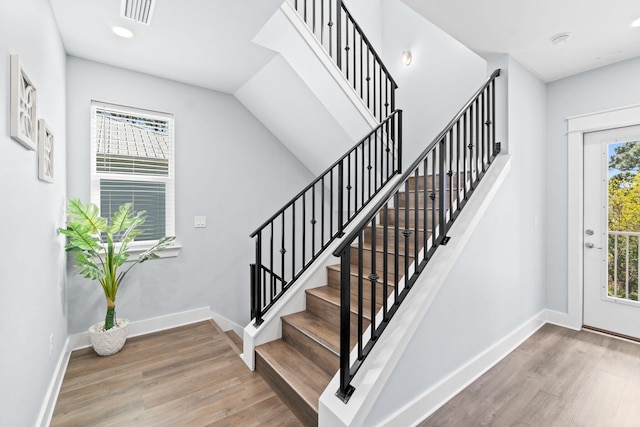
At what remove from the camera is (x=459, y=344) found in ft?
6.92

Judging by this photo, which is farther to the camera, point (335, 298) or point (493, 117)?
point (493, 117)

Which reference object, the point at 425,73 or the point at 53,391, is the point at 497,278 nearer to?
the point at 425,73

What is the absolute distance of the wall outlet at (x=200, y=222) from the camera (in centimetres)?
344

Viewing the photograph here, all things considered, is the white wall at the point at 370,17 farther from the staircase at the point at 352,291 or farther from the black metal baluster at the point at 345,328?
the black metal baluster at the point at 345,328

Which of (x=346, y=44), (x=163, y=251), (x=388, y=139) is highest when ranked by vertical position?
(x=346, y=44)

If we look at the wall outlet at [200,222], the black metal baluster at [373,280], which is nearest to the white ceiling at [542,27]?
the black metal baluster at [373,280]

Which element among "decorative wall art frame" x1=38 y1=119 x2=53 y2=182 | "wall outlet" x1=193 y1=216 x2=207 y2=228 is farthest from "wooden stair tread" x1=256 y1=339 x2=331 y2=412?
"decorative wall art frame" x1=38 y1=119 x2=53 y2=182

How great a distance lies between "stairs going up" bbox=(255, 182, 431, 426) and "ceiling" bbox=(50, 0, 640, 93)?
151cm

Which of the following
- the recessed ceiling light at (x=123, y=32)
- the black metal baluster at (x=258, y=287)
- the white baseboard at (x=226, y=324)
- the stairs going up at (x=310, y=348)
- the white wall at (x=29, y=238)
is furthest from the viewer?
the white baseboard at (x=226, y=324)

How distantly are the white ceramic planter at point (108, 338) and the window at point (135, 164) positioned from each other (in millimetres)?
893

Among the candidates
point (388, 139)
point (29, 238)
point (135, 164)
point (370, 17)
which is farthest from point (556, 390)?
point (370, 17)

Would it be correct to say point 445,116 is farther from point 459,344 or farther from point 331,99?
point 459,344

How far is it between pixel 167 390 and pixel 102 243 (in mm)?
1453

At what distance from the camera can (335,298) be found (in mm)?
2467
